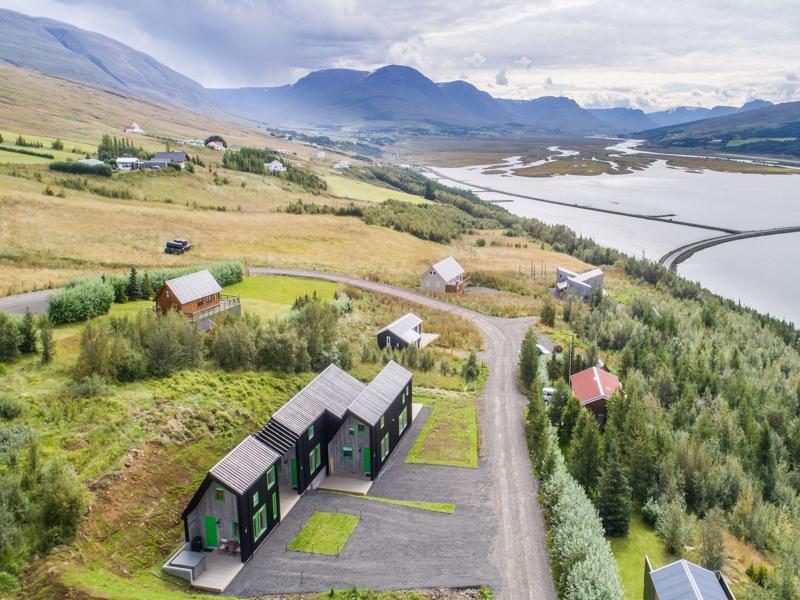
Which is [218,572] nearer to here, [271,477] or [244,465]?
[244,465]

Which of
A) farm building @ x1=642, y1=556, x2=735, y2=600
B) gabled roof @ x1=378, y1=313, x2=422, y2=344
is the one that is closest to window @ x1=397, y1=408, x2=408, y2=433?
gabled roof @ x1=378, y1=313, x2=422, y2=344

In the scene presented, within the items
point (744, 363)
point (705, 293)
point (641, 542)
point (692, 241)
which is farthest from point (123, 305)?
point (692, 241)

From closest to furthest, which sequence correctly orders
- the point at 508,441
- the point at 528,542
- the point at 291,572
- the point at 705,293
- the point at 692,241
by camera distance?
the point at 291,572, the point at 528,542, the point at 508,441, the point at 705,293, the point at 692,241

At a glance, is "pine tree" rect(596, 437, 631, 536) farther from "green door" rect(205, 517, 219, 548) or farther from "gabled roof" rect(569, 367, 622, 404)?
"green door" rect(205, 517, 219, 548)

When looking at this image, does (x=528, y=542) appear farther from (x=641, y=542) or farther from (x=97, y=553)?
(x=97, y=553)

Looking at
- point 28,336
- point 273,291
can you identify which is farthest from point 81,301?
point 273,291

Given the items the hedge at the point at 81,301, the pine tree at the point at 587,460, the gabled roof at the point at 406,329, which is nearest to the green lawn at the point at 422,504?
the pine tree at the point at 587,460

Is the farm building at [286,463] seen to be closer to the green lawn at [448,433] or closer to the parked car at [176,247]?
the green lawn at [448,433]
